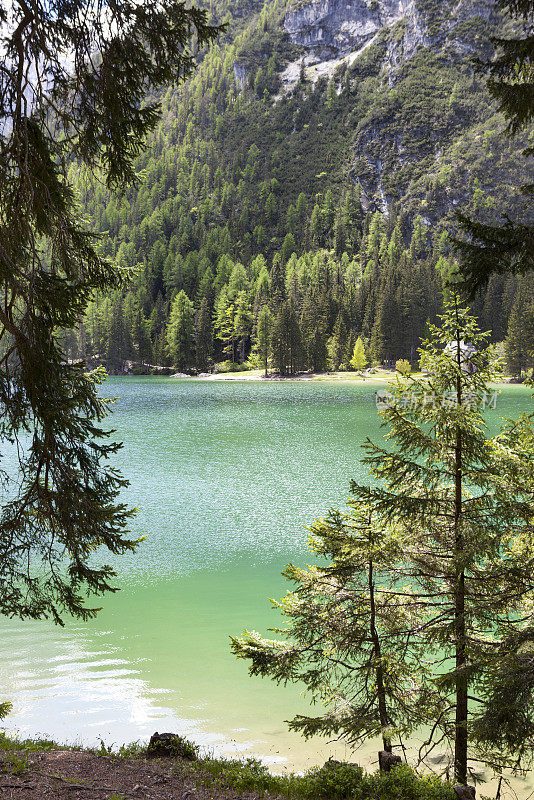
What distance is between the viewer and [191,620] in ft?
43.0

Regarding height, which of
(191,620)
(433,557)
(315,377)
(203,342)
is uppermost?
(203,342)

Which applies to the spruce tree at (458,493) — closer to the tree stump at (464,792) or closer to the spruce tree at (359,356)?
the tree stump at (464,792)

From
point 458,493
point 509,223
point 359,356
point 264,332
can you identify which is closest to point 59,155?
point 509,223

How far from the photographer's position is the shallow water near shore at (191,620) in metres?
8.84

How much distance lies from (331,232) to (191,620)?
15729 cm

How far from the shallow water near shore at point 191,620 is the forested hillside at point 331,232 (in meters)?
46.4

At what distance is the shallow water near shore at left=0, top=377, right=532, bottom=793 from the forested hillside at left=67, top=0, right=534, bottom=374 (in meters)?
46.4

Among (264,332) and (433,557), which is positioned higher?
(264,332)

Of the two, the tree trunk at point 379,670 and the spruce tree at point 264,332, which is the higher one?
the spruce tree at point 264,332

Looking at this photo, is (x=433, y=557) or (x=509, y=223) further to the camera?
(x=433, y=557)

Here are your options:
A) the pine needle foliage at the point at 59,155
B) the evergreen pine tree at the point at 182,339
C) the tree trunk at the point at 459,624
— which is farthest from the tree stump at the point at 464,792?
the evergreen pine tree at the point at 182,339

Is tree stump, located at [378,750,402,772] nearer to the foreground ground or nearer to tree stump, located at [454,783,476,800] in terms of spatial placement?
the foreground ground

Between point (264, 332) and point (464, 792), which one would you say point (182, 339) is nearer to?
point (264, 332)

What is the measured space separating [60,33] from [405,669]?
6991 mm
